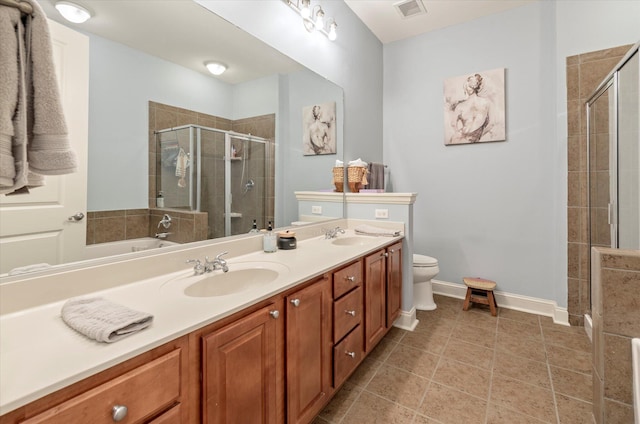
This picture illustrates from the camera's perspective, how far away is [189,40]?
137cm

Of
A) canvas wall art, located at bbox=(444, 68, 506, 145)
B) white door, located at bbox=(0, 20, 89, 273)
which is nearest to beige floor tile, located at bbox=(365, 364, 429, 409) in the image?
white door, located at bbox=(0, 20, 89, 273)

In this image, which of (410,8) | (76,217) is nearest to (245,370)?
(76,217)

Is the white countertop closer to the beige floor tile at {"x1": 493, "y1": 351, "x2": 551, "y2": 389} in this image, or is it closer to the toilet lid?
the beige floor tile at {"x1": 493, "y1": 351, "x2": 551, "y2": 389}

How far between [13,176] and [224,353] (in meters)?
0.68

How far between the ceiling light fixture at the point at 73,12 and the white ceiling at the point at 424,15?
187 cm

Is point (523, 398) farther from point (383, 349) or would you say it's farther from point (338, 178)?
point (338, 178)

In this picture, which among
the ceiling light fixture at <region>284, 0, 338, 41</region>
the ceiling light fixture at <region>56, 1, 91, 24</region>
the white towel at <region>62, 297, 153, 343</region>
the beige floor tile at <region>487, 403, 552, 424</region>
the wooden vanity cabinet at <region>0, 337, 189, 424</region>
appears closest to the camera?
the wooden vanity cabinet at <region>0, 337, 189, 424</region>

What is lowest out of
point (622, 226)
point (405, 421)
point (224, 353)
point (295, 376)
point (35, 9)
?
point (405, 421)

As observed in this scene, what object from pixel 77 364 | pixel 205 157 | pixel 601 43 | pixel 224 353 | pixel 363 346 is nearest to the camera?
pixel 77 364

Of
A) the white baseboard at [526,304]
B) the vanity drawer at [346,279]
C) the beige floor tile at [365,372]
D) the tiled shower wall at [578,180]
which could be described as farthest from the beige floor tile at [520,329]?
the vanity drawer at [346,279]

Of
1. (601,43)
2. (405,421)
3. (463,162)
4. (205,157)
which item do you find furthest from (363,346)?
(601,43)

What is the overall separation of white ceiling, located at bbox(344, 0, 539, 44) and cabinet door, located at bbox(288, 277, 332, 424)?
2302 millimetres

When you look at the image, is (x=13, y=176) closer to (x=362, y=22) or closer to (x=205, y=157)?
(x=205, y=157)

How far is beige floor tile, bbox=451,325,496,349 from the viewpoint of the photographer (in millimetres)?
2165
